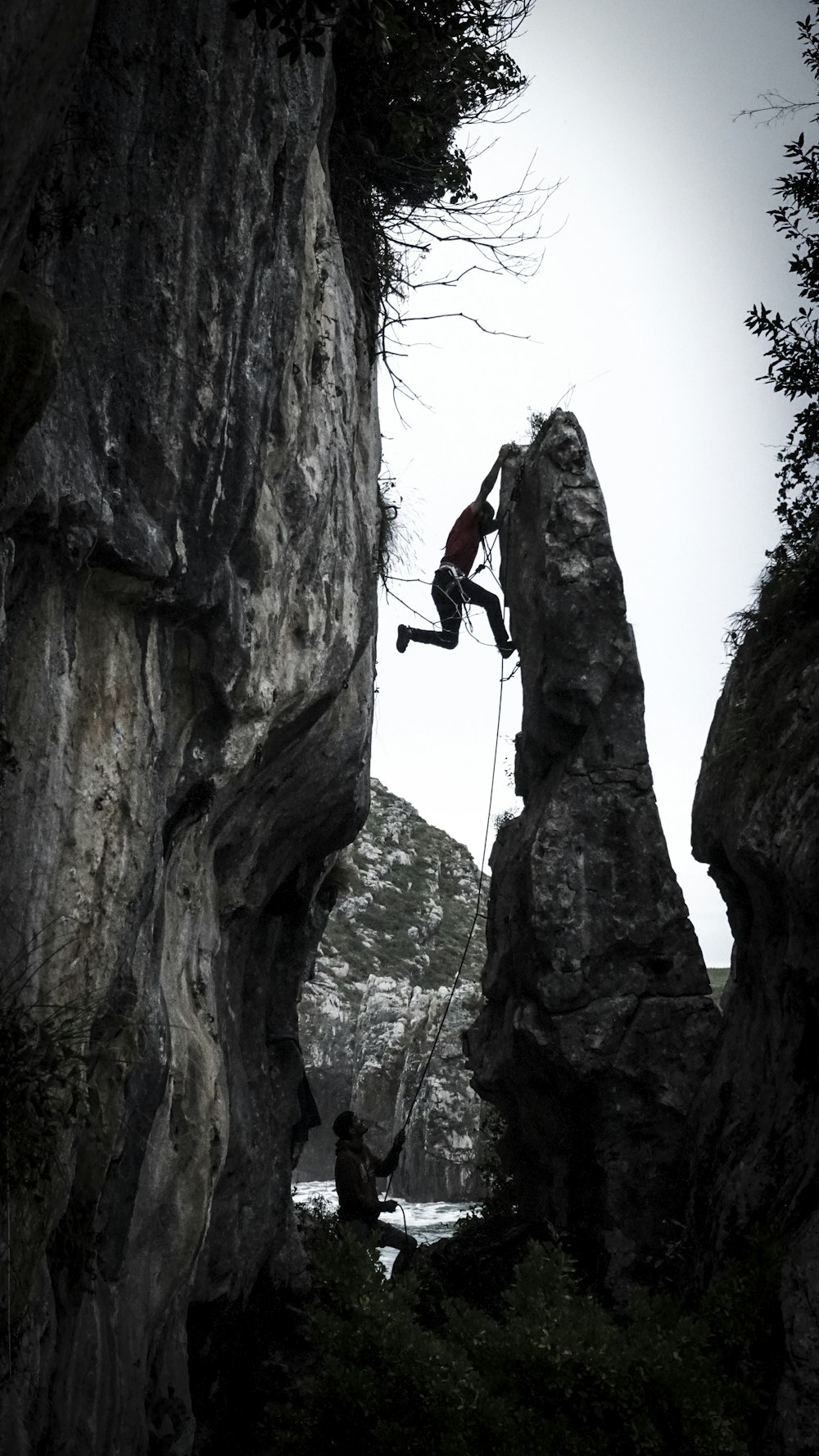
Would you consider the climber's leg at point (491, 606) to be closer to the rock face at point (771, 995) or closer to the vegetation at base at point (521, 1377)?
the rock face at point (771, 995)

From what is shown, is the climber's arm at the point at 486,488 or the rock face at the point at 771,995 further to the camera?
the climber's arm at the point at 486,488

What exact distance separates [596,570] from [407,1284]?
486 inches

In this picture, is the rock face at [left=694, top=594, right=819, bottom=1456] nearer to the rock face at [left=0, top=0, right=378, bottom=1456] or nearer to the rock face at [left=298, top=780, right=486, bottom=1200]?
the rock face at [left=0, top=0, right=378, bottom=1456]

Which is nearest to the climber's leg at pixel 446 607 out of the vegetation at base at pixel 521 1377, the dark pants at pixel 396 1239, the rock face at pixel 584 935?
the rock face at pixel 584 935

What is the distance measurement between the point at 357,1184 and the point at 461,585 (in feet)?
27.2

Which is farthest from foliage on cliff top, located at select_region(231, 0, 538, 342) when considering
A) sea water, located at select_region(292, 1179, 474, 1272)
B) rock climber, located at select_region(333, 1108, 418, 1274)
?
sea water, located at select_region(292, 1179, 474, 1272)

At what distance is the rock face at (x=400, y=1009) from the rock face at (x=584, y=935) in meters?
12.6

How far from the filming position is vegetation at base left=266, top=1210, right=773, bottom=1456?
8.29 metres

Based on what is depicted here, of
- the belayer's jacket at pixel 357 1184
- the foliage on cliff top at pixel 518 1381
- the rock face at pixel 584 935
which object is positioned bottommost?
the foliage on cliff top at pixel 518 1381

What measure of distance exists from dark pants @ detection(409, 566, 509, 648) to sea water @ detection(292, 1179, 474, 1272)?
1166cm

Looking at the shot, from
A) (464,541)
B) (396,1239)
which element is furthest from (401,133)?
(396,1239)

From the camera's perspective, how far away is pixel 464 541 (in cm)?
1691

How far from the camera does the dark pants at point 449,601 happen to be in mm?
16234

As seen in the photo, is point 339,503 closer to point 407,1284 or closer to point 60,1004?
point 60,1004
